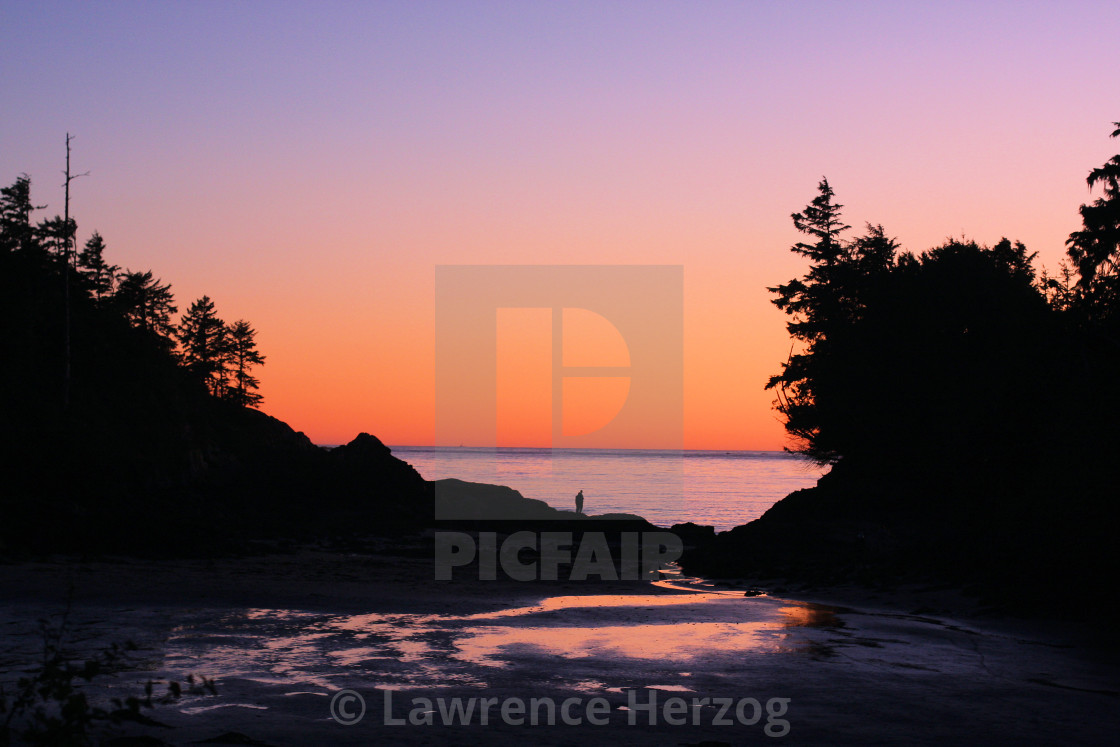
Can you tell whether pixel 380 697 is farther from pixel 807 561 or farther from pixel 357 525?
pixel 357 525

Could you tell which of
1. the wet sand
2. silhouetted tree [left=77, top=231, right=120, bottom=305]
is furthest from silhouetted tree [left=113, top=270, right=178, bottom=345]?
the wet sand

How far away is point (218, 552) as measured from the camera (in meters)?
26.2

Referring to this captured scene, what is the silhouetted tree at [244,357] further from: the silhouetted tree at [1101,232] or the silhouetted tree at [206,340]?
the silhouetted tree at [1101,232]

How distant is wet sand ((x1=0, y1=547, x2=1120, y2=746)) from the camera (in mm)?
8969

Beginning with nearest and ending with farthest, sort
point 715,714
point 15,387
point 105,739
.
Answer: point 105,739 < point 715,714 < point 15,387

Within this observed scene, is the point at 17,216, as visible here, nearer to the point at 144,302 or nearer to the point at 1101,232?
the point at 144,302

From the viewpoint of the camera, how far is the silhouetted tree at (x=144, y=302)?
5594 cm

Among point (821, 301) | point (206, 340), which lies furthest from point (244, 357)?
point (821, 301)

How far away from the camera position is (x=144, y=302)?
64188 millimetres

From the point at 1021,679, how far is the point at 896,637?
3.67m

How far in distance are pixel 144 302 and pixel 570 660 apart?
6169cm

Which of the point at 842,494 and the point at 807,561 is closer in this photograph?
the point at 807,561

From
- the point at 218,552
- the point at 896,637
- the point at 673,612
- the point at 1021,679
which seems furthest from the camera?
the point at 218,552

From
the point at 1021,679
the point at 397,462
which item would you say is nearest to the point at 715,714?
the point at 1021,679
